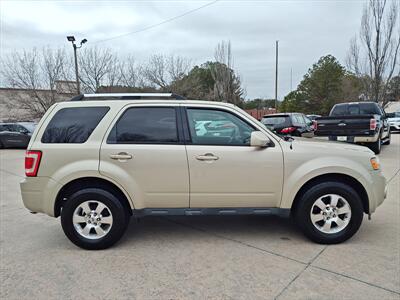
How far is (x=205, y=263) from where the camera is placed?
2922mm

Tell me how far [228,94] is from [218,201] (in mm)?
20394

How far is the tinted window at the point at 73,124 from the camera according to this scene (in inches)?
129

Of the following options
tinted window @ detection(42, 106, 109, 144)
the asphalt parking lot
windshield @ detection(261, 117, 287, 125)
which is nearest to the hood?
the asphalt parking lot

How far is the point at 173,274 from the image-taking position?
8.98 ft

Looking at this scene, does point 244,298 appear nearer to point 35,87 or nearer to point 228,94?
point 228,94

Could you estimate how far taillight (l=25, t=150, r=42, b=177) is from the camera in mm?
3197

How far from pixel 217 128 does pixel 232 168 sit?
0.55 m

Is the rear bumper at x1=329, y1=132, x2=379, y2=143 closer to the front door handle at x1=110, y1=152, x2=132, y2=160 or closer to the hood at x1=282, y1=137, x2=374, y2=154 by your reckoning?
the hood at x1=282, y1=137, x2=374, y2=154

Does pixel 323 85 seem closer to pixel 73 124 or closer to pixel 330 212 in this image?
pixel 330 212

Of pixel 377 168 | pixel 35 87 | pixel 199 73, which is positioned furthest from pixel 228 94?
pixel 377 168

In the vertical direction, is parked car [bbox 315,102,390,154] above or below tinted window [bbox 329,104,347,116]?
below

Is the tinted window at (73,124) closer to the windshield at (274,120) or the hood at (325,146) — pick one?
the hood at (325,146)

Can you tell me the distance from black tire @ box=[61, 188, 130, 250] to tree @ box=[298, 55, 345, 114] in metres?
42.0

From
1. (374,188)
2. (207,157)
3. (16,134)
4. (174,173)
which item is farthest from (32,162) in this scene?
(16,134)
